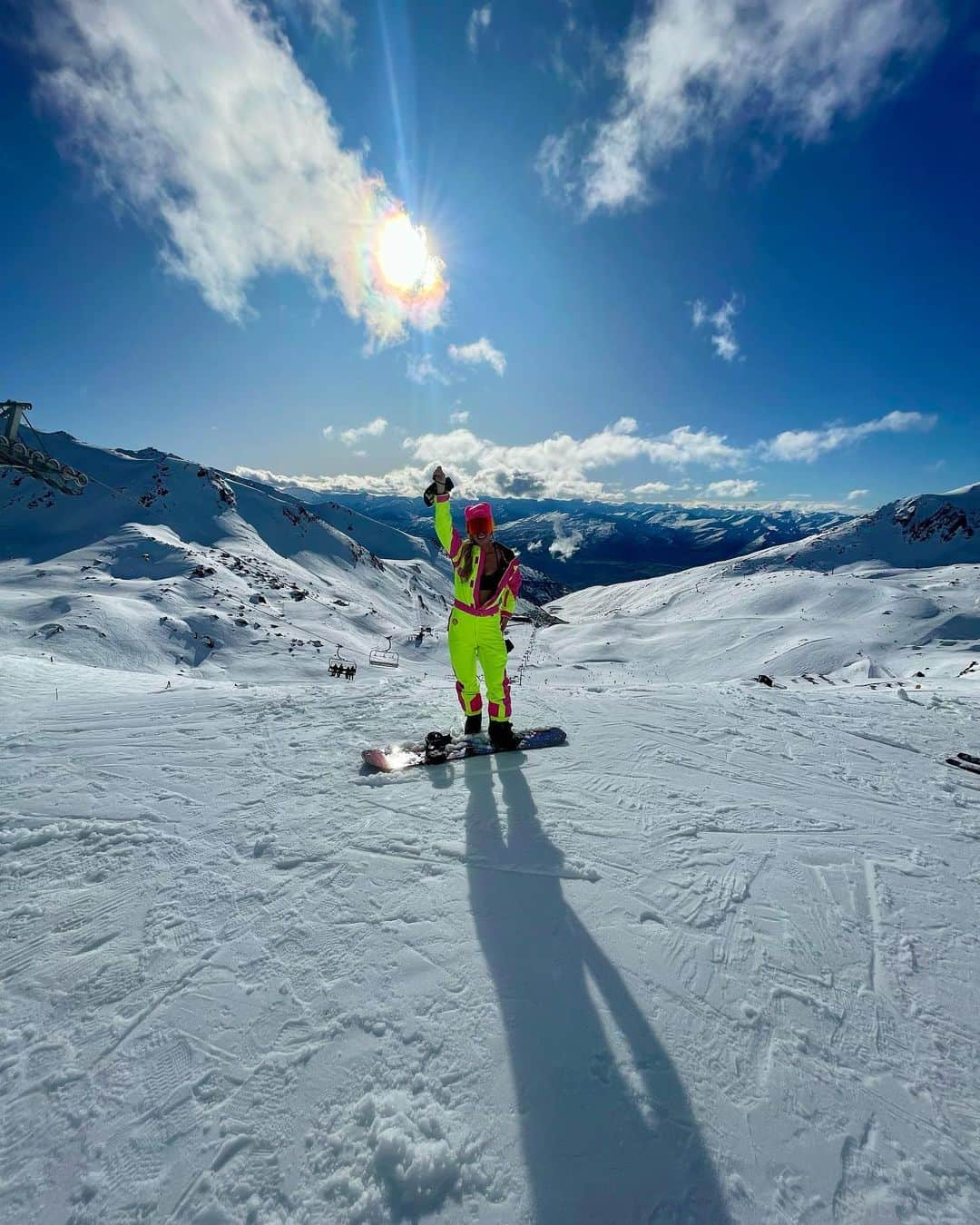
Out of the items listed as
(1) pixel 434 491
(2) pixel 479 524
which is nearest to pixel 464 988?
(2) pixel 479 524

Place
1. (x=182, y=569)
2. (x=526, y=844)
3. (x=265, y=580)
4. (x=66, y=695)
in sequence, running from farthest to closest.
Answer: (x=265, y=580) → (x=182, y=569) → (x=66, y=695) → (x=526, y=844)

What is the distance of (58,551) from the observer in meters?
61.6

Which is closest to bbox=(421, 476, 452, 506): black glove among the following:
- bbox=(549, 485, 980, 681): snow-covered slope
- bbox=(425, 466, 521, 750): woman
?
bbox=(425, 466, 521, 750): woman

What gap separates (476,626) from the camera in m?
6.84

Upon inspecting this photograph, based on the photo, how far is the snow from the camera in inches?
81.1

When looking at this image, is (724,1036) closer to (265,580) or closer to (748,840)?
(748,840)

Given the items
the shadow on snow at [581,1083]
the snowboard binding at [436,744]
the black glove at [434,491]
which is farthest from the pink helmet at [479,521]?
the shadow on snow at [581,1083]

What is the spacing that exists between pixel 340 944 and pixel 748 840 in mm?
3515

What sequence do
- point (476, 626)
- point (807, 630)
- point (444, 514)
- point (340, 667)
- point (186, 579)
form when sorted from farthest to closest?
point (186, 579)
point (807, 630)
point (340, 667)
point (476, 626)
point (444, 514)

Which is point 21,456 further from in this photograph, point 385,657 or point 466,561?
point 385,657

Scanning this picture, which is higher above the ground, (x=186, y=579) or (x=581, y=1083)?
(x=186, y=579)

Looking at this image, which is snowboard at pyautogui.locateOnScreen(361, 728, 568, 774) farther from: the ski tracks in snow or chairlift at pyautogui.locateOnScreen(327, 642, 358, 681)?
chairlift at pyautogui.locateOnScreen(327, 642, 358, 681)

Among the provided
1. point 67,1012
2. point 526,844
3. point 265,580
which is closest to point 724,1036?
point 526,844

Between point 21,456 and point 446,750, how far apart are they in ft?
46.7
